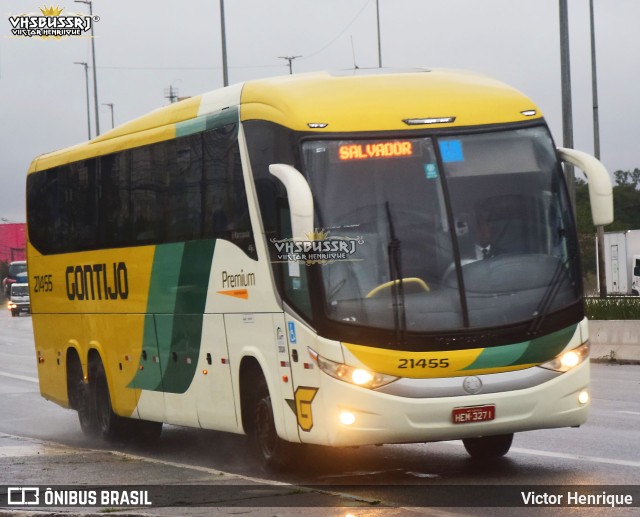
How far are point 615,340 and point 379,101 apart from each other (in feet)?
50.4

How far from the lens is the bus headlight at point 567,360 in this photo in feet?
37.9

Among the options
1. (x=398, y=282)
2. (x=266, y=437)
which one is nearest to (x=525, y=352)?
(x=398, y=282)

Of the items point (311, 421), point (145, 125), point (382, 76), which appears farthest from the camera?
point (145, 125)

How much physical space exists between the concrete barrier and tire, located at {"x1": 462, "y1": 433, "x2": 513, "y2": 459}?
1317cm

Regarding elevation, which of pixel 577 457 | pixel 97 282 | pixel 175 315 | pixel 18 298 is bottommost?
pixel 18 298

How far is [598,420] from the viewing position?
1593cm

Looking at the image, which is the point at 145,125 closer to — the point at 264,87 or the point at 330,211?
the point at 264,87

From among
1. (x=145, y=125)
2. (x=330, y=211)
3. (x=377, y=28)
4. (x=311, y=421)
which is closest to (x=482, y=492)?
(x=311, y=421)

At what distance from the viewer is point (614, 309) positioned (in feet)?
92.4

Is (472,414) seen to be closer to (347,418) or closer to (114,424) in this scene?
(347,418)

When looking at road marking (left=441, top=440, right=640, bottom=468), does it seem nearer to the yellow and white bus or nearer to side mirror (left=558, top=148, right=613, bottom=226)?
the yellow and white bus

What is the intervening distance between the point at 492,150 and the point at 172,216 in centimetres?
416

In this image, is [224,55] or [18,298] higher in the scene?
[224,55]

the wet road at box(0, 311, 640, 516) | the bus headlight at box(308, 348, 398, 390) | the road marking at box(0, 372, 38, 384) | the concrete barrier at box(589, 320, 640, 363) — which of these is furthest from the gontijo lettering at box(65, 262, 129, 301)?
the concrete barrier at box(589, 320, 640, 363)
